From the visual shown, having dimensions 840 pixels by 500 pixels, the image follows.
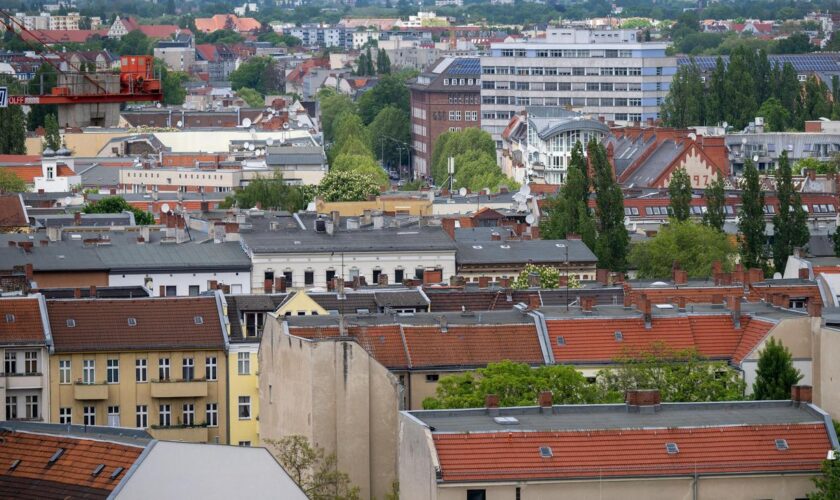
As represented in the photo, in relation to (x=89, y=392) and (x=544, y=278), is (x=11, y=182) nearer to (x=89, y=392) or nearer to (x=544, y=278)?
(x=544, y=278)

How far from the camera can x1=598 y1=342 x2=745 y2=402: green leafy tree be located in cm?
7238

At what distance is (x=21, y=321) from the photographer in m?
81.7

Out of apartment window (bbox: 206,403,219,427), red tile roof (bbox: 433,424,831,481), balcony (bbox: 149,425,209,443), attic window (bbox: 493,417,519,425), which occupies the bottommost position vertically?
balcony (bbox: 149,425,209,443)

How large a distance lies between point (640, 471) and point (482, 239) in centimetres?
5319

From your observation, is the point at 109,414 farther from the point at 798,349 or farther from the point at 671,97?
the point at 671,97

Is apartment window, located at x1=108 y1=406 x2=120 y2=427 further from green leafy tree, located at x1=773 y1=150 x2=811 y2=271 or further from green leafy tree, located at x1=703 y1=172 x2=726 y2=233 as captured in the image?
green leafy tree, located at x1=703 y1=172 x2=726 y2=233

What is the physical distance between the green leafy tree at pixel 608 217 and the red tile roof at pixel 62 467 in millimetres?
55739

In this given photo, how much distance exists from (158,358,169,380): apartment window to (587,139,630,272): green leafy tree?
115 feet

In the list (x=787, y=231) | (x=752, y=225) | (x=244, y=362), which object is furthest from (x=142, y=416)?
(x=787, y=231)

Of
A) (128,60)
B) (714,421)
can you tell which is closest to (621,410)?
(714,421)

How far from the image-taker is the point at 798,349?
248 feet

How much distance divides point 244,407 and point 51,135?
4165 inches

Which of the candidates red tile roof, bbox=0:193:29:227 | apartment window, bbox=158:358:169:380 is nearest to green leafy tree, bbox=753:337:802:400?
apartment window, bbox=158:358:169:380

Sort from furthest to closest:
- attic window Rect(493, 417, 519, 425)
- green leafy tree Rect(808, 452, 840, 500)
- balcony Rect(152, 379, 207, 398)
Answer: balcony Rect(152, 379, 207, 398)
attic window Rect(493, 417, 519, 425)
green leafy tree Rect(808, 452, 840, 500)
